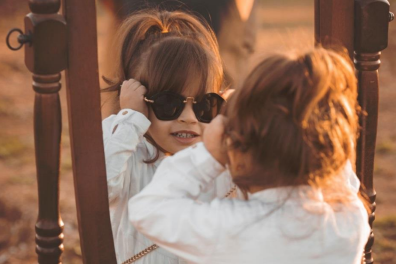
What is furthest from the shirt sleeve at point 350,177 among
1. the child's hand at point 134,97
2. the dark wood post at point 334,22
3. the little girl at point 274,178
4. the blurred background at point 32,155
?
the child's hand at point 134,97

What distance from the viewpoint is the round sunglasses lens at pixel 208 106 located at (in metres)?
1.61

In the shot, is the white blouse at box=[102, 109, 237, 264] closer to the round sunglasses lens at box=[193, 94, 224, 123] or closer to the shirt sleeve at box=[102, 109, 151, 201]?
the shirt sleeve at box=[102, 109, 151, 201]

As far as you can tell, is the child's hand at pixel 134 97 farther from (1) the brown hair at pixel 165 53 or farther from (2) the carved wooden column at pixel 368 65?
(2) the carved wooden column at pixel 368 65

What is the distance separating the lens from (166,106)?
1589mm

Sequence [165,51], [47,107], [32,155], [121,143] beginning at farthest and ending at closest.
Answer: [32,155]
[165,51]
[121,143]
[47,107]

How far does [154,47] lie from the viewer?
65.4 inches

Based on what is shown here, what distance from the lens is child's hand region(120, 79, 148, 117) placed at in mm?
1594

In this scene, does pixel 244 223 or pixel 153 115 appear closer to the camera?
pixel 244 223

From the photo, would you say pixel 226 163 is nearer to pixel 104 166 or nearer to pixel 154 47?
pixel 104 166

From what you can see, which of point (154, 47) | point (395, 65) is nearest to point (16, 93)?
point (395, 65)

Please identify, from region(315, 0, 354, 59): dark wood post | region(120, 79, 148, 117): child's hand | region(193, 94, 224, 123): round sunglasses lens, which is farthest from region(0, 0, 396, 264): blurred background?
region(120, 79, 148, 117): child's hand

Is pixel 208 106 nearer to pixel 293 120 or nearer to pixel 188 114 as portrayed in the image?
pixel 188 114

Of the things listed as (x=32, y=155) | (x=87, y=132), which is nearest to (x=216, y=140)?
(x=87, y=132)

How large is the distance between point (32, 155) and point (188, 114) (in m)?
3.03
